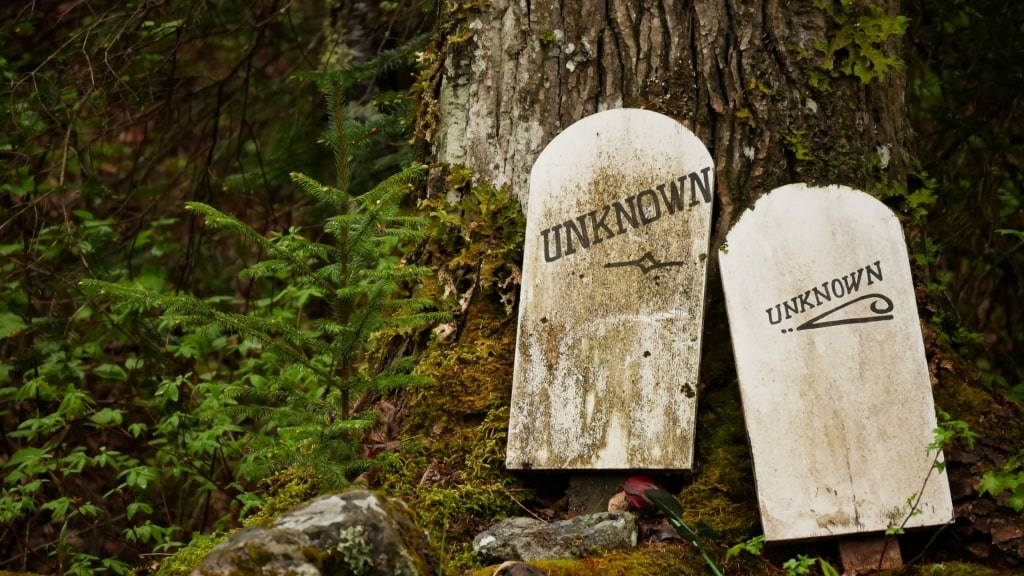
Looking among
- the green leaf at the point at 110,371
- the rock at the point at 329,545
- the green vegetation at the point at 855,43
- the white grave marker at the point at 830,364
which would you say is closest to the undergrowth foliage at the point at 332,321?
the rock at the point at 329,545

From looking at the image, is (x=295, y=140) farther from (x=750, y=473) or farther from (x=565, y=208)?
(x=750, y=473)

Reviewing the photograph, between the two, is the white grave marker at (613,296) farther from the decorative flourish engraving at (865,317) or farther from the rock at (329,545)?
the rock at (329,545)

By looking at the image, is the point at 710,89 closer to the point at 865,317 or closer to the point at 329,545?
the point at 865,317

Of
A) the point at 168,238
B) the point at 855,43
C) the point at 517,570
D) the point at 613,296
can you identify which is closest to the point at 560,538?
the point at 517,570

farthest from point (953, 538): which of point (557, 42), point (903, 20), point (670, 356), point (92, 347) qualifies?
point (92, 347)

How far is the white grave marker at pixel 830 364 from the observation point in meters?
2.72

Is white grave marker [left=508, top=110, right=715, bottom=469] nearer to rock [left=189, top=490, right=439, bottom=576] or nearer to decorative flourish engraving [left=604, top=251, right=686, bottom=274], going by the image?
decorative flourish engraving [left=604, top=251, right=686, bottom=274]

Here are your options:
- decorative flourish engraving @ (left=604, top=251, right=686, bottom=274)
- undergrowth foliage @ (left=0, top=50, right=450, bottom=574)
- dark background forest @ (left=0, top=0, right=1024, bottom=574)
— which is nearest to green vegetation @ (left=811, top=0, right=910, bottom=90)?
dark background forest @ (left=0, top=0, right=1024, bottom=574)

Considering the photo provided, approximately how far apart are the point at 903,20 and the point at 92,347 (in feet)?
13.1

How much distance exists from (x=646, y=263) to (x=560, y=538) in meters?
0.92

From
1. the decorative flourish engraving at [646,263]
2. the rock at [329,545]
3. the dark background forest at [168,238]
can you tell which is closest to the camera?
the rock at [329,545]

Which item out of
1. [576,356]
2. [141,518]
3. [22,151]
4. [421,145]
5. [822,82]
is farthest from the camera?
[141,518]

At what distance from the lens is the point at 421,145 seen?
3.63 meters

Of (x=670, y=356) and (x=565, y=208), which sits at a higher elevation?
(x=565, y=208)
